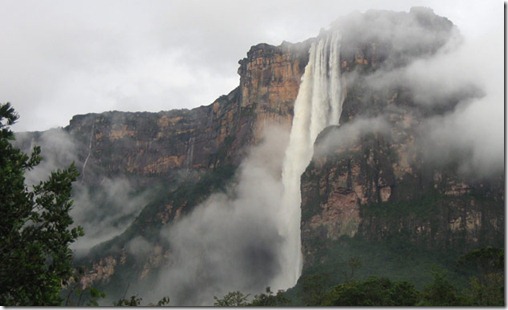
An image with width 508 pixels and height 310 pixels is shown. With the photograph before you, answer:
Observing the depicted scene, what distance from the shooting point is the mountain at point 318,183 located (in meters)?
97.2

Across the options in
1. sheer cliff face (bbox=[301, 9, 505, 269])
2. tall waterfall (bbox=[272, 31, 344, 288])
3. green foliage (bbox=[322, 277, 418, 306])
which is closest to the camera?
green foliage (bbox=[322, 277, 418, 306])

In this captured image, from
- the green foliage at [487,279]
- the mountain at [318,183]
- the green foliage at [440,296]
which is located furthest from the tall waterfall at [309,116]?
the green foliage at [440,296]

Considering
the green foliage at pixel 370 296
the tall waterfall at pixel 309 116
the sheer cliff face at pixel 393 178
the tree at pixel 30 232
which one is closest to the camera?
the tree at pixel 30 232

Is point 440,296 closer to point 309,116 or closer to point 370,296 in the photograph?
point 370,296

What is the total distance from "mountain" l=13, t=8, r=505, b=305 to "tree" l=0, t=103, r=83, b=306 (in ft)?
182

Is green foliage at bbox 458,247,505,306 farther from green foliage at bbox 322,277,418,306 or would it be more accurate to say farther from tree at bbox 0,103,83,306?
tree at bbox 0,103,83,306

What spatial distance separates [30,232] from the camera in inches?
645

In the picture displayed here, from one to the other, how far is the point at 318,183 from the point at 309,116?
774 inches

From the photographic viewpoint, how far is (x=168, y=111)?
17075 centimetres

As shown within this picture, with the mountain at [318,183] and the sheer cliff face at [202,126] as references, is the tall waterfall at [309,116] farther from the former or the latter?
the sheer cliff face at [202,126]

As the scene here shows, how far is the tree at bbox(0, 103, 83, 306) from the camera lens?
15.5 meters

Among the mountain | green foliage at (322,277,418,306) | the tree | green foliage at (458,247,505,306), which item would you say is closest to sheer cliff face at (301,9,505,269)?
the mountain

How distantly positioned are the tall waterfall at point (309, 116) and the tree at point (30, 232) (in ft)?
300

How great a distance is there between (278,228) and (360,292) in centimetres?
6172
